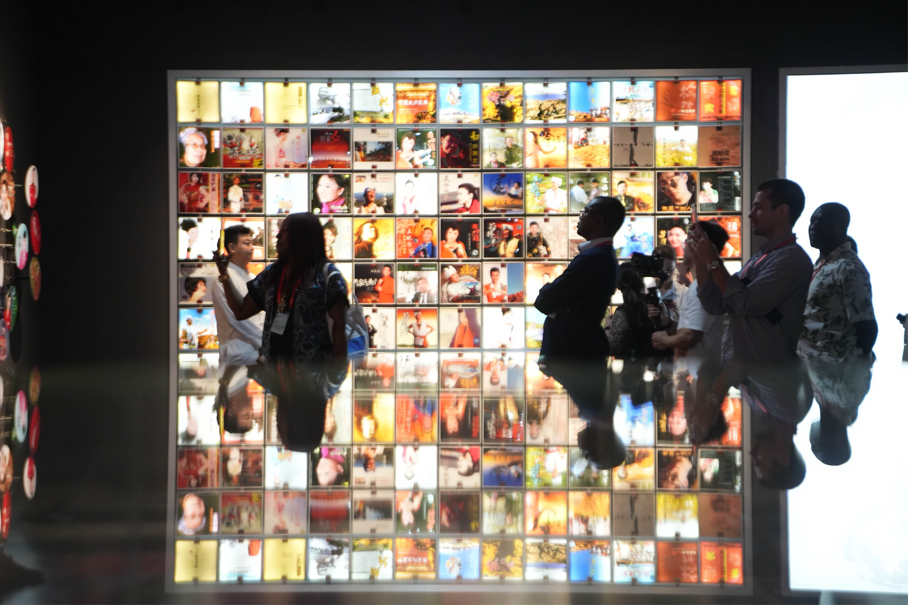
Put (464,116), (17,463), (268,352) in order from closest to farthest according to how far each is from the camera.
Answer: (17,463) < (268,352) < (464,116)

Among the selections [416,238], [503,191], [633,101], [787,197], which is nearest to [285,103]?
[416,238]

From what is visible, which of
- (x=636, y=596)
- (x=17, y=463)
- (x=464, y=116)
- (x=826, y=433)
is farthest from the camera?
(x=464, y=116)

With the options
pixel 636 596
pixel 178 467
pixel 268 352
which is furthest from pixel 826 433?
pixel 268 352

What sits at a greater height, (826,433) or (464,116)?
(464,116)

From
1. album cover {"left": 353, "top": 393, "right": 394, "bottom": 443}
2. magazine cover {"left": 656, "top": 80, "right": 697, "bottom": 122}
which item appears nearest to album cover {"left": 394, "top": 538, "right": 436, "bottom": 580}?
album cover {"left": 353, "top": 393, "right": 394, "bottom": 443}

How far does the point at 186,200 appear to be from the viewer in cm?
671

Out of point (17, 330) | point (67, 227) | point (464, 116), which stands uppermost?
point (464, 116)

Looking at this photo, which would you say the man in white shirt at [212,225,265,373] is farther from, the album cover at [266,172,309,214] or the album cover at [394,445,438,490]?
the album cover at [394,445,438,490]

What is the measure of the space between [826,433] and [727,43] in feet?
20.6

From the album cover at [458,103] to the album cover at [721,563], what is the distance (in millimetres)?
6231

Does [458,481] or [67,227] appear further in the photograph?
[67,227]

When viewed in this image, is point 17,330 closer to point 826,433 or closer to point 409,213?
point 409,213

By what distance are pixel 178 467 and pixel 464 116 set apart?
19.5 feet

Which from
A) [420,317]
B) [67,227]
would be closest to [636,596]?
[420,317]
